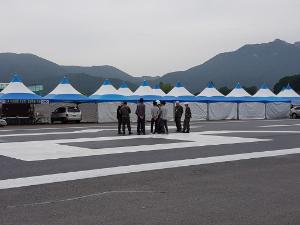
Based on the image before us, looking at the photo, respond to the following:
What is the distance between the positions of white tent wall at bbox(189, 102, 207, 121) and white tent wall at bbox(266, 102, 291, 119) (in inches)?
293

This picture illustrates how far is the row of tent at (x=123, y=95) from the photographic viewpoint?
118 feet

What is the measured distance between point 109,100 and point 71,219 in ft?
109

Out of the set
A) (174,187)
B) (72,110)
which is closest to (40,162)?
(174,187)

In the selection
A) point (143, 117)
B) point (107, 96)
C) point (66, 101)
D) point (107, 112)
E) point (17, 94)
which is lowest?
point (107, 112)

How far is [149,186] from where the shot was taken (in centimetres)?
873

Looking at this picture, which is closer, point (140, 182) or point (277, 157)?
point (140, 182)

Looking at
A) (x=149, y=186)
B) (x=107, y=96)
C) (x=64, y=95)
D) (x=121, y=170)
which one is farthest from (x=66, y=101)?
(x=149, y=186)

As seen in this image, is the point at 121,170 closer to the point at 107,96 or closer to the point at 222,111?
the point at 107,96

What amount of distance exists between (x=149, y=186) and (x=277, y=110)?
41.9 m

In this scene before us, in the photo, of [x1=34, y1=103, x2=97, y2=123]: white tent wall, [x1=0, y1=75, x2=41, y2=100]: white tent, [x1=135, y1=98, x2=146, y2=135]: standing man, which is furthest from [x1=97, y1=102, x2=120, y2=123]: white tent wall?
[x1=135, y1=98, x2=146, y2=135]: standing man

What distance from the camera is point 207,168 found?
1105cm

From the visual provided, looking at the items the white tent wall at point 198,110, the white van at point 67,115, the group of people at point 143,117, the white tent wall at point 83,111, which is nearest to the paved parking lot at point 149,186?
the group of people at point 143,117

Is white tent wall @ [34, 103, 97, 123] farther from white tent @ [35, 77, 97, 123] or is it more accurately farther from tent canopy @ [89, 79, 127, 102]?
tent canopy @ [89, 79, 127, 102]

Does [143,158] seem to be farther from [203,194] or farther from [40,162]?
[203,194]
